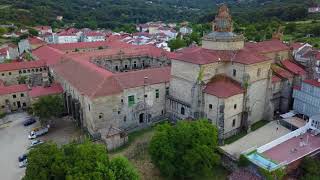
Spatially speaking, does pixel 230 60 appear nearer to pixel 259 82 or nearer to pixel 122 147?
pixel 259 82

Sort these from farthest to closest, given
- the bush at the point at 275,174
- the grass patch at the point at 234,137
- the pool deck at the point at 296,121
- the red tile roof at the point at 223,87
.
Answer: the pool deck at the point at 296,121
the grass patch at the point at 234,137
the red tile roof at the point at 223,87
the bush at the point at 275,174

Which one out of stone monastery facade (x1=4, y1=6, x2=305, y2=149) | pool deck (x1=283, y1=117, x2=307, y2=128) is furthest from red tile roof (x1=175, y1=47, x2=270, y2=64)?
pool deck (x1=283, y1=117, x2=307, y2=128)

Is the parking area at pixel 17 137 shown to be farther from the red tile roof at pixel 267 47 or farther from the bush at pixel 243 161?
the red tile roof at pixel 267 47

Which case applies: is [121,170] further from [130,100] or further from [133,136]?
[130,100]

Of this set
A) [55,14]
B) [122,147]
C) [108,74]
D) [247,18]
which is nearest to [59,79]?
[108,74]

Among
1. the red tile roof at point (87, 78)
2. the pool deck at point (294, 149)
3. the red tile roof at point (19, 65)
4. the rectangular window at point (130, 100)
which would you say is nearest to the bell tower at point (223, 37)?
the rectangular window at point (130, 100)
